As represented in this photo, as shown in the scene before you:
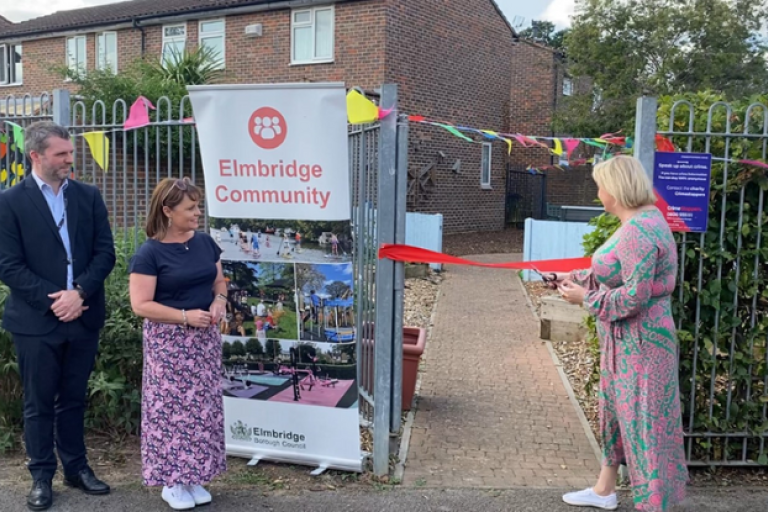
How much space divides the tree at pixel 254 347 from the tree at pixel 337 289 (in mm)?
601

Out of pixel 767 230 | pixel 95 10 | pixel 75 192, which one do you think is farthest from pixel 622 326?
pixel 95 10

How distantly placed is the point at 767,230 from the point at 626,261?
4.77 feet

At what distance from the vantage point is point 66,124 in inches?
207

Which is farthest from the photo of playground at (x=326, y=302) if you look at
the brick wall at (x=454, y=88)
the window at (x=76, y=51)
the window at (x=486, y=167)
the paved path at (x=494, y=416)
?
the window at (x=76, y=51)

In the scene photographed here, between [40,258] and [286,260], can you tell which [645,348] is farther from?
[40,258]

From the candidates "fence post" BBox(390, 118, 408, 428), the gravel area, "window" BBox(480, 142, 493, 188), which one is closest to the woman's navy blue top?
"fence post" BBox(390, 118, 408, 428)

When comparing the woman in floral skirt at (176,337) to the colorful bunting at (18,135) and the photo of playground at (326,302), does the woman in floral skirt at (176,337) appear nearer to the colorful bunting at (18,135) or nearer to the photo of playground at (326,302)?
the photo of playground at (326,302)

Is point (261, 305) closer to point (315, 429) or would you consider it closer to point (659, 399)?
point (315, 429)

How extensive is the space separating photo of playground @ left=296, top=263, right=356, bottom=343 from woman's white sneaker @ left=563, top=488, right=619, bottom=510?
159 cm

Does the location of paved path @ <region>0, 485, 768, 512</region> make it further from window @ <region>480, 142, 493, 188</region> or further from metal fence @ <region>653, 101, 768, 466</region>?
window @ <region>480, 142, 493, 188</region>

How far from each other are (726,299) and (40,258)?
4103mm

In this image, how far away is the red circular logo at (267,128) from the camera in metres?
4.13

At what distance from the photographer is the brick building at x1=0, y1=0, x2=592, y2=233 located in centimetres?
1641

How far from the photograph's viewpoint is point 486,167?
2069 cm
